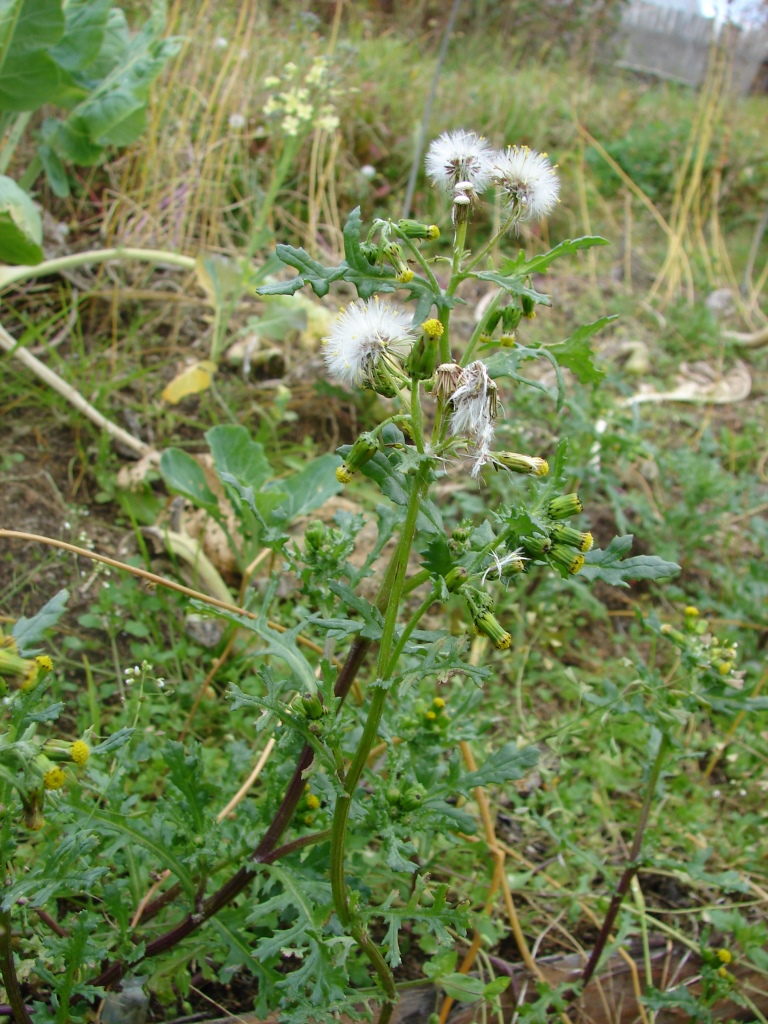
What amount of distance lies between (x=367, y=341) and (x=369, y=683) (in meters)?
0.44

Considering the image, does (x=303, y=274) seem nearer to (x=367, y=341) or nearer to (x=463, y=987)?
(x=367, y=341)

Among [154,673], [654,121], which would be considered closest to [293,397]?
[154,673]

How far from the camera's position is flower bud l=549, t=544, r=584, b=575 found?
3.18 feet

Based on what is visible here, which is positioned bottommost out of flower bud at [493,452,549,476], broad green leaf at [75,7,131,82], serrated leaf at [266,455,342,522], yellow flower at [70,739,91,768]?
yellow flower at [70,739,91,768]

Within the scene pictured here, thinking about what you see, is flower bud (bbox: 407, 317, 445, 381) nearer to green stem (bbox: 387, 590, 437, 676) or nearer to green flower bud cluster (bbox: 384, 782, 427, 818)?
green stem (bbox: 387, 590, 437, 676)

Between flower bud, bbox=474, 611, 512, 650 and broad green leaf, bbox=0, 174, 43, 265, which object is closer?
flower bud, bbox=474, 611, 512, 650

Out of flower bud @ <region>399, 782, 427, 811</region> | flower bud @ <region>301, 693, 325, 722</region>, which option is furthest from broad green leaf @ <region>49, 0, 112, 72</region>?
flower bud @ <region>399, 782, 427, 811</region>

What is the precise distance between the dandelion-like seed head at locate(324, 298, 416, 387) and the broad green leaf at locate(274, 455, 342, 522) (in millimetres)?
878

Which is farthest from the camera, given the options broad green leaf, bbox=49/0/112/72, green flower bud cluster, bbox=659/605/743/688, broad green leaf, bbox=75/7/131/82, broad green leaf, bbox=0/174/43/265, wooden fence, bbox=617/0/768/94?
wooden fence, bbox=617/0/768/94

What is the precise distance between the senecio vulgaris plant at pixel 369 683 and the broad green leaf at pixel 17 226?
1.22m

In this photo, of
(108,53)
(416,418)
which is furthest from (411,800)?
(108,53)

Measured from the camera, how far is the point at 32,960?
1.18 m

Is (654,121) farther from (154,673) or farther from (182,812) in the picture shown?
(182,812)

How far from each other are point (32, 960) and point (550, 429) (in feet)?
7.62
